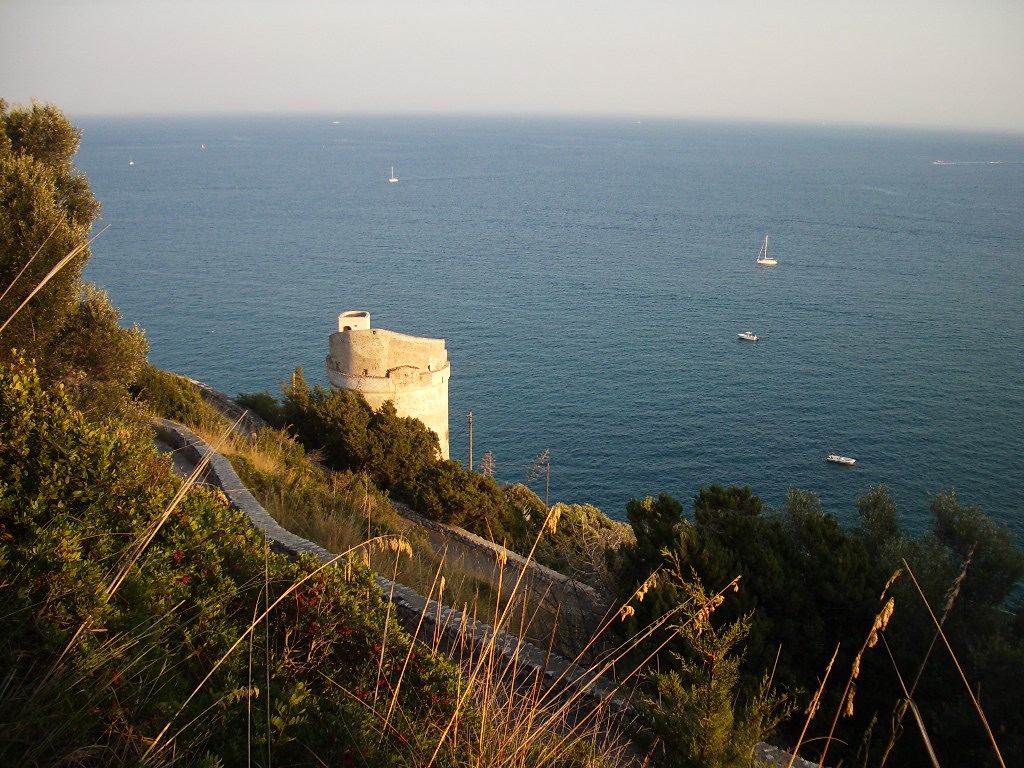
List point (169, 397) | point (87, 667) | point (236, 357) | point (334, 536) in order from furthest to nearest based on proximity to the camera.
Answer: point (236, 357) < point (169, 397) < point (334, 536) < point (87, 667)

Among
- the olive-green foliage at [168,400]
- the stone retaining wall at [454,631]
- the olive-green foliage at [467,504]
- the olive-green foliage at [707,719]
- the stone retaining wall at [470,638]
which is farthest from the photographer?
the olive-green foliage at [467,504]

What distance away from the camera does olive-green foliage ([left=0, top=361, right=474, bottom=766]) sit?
2705 mm

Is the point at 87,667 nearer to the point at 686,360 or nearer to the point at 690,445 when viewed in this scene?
the point at 690,445

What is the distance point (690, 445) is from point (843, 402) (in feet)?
32.8

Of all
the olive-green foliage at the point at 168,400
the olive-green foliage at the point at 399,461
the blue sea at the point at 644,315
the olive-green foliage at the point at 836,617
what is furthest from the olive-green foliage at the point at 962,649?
the blue sea at the point at 644,315

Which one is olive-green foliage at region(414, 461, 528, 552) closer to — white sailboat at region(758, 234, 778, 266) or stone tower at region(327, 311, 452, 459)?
stone tower at region(327, 311, 452, 459)

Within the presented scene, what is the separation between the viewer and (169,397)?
51.3 feet

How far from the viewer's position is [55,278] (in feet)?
30.9

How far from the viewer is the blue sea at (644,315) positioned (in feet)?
115

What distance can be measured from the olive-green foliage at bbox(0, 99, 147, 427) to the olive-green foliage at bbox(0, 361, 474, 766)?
4.68 meters

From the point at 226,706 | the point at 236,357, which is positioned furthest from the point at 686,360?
the point at 226,706

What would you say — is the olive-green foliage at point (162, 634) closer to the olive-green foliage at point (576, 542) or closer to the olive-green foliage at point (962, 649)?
the olive-green foliage at point (576, 542)

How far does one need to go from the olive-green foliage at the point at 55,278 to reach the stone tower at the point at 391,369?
8.61 m

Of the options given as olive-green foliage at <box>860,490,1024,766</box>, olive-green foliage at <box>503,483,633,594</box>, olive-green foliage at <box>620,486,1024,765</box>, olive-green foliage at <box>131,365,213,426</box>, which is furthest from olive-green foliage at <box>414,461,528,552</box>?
olive-green foliage at <box>860,490,1024,766</box>
